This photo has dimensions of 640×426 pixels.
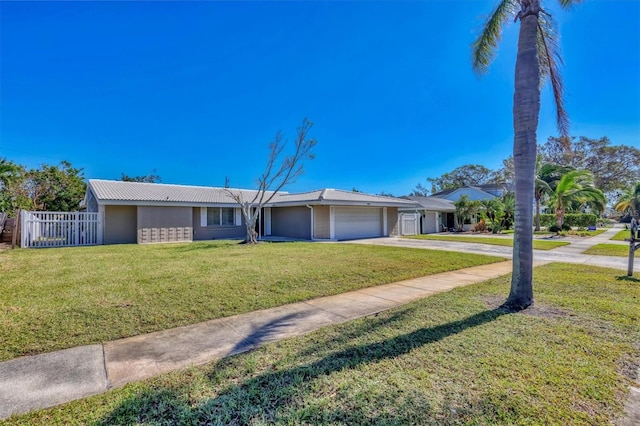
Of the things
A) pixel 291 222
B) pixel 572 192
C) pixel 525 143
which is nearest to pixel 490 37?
pixel 525 143

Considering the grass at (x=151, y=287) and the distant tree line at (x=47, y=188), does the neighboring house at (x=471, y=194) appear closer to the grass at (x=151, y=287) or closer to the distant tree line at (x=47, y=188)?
the grass at (x=151, y=287)

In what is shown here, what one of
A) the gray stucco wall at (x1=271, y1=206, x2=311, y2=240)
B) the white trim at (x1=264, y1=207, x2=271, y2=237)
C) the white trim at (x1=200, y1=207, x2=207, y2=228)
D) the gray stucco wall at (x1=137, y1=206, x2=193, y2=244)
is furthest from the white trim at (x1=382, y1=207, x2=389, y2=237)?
the gray stucco wall at (x1=137, y1=206, x2=193, y2=244)

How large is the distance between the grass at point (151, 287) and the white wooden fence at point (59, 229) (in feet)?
16.1

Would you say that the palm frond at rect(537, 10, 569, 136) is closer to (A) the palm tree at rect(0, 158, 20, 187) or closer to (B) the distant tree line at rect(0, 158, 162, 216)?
(A) the palm tree at rect(0, 158, 20, 187)

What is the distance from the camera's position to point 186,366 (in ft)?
10.8

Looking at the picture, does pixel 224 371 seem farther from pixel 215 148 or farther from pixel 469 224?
pixel 469 224

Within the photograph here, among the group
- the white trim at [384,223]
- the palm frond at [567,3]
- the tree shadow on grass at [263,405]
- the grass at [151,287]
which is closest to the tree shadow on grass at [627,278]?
the grass at [151,287]

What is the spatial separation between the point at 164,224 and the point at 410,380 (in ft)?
60.7

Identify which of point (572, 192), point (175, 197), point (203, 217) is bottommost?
point (203, 217)

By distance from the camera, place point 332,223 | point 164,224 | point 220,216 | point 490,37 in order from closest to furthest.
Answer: point 490,37
point 164,224
point 332,223
point 220,216

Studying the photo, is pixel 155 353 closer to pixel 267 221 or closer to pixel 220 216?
pixel 220 216

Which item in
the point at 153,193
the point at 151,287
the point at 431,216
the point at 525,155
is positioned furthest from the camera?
the point at 431,216

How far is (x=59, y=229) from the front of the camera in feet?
A: 51.8

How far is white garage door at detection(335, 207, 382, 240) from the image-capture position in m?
20.1
